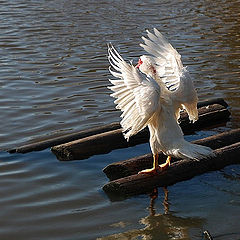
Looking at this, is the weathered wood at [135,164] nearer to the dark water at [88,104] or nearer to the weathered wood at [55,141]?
the dark water at [88,104]

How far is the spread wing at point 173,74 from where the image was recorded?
23.0 ft

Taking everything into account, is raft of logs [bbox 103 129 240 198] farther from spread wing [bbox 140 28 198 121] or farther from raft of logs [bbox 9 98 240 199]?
spread wing [bbox 140 28 198 121]

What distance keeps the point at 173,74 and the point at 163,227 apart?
2006 millimetres

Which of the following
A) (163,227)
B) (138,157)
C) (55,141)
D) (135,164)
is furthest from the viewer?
(55,141)

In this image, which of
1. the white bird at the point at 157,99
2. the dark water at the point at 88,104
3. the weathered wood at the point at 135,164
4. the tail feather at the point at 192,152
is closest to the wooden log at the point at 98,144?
the dark water at the point at 88,104

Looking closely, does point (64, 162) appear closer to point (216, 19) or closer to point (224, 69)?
point (224, 69)

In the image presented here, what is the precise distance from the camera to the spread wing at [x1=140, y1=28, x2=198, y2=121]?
702cm

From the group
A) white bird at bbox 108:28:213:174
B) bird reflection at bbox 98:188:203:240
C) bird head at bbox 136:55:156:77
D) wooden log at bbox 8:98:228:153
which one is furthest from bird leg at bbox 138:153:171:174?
wooden log at bbox 8:98:228:153

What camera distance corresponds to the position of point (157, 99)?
644 centimetres

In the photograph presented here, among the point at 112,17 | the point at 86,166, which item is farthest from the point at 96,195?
the point at 112,17

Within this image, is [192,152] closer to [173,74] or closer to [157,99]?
[157,99]

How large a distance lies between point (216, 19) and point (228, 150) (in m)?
9.78

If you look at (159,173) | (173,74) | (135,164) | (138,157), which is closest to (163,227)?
(159,173)

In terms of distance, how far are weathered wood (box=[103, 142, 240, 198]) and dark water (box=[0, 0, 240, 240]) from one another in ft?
0.33
